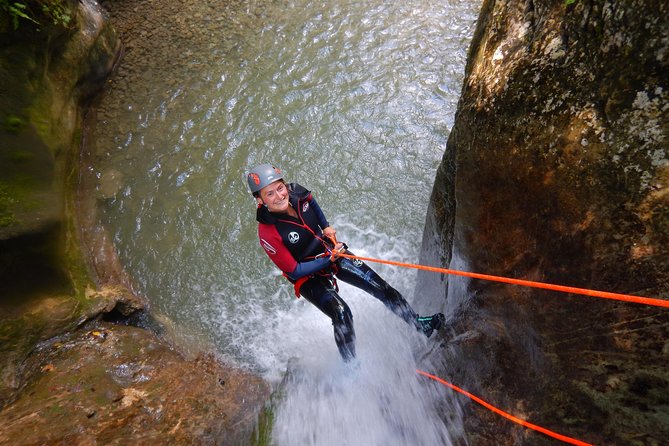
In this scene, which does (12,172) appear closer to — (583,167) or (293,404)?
(293,404)

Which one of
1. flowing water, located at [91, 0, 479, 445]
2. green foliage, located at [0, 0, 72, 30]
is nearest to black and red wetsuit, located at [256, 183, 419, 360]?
flowing water, located at [91, 0, 479, 445]

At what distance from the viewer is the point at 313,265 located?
13.3ft

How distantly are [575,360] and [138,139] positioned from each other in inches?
332

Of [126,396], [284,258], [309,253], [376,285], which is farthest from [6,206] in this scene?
[376,285]

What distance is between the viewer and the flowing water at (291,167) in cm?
475

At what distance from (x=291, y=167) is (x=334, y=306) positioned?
3736mm

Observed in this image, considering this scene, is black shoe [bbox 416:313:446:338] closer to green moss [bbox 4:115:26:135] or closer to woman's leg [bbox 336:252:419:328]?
woman's leg [bbox 336:252:419:328]

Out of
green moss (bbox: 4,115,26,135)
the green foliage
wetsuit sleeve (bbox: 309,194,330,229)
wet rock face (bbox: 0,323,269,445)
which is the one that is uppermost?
the green foliage

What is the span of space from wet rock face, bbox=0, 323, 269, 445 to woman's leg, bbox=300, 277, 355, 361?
1.37 meters

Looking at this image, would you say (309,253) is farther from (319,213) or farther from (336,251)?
(319,213)

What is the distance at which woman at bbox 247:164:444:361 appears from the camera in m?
3.91

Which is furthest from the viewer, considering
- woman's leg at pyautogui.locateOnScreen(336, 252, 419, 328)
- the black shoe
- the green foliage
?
the green foliage

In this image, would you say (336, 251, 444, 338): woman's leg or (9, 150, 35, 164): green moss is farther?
(9, 150, 35, 164): green moss

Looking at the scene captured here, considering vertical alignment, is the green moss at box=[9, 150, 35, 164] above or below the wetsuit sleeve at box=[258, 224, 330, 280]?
above
